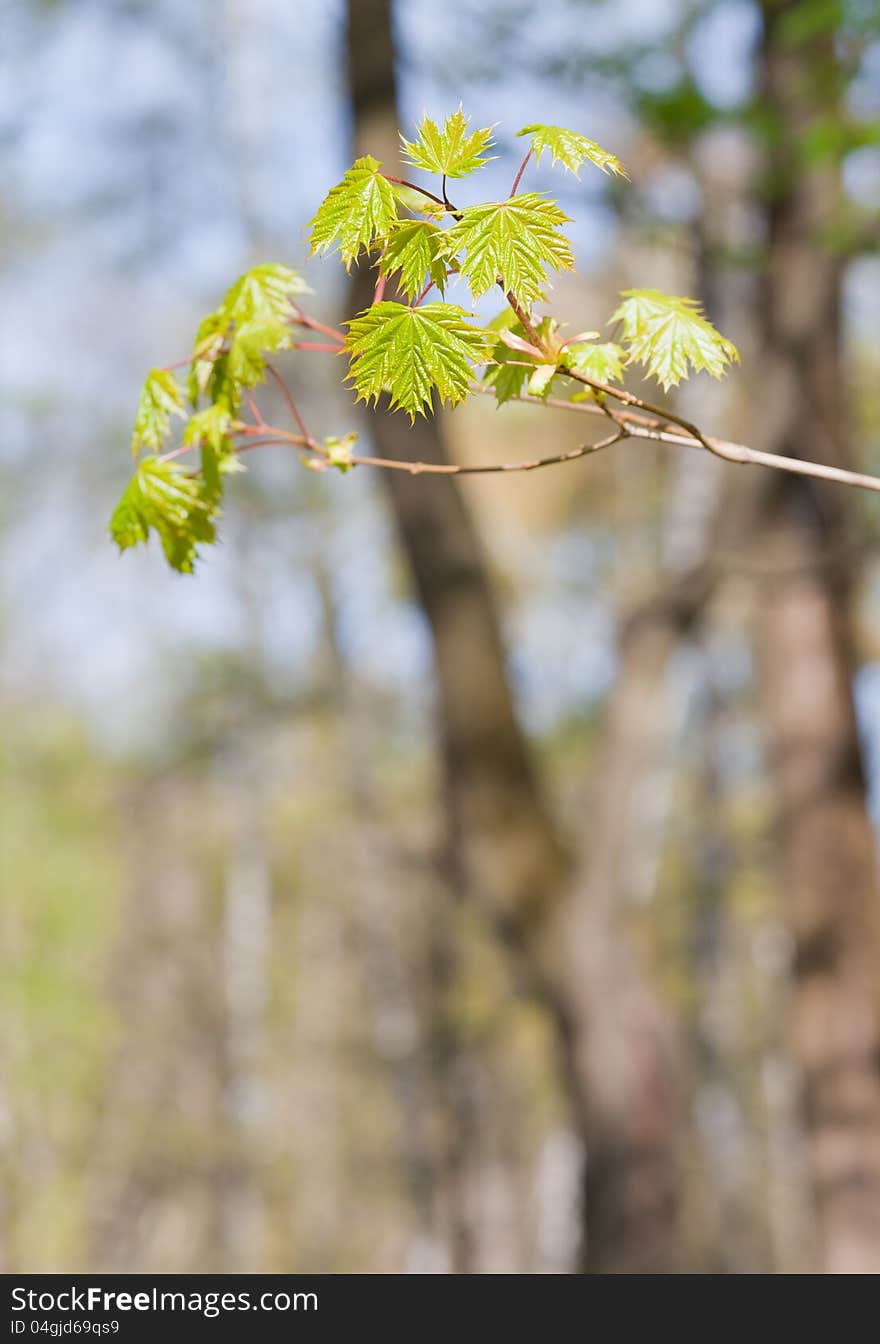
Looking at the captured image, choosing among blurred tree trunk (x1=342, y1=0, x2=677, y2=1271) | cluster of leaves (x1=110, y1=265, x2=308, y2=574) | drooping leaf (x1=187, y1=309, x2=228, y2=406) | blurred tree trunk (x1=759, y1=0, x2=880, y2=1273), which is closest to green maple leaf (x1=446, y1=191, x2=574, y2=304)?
cluster of leaves (x1=110, y1=265, x2=308, y2=574)

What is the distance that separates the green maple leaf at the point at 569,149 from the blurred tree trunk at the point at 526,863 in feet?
6.52

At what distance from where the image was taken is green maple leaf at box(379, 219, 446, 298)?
947 millimetres

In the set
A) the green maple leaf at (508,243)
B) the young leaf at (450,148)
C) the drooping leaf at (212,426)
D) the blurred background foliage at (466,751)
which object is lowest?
the green maple leaf at (508,243)

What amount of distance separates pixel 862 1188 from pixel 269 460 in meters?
7.36

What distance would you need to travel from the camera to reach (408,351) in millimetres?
972

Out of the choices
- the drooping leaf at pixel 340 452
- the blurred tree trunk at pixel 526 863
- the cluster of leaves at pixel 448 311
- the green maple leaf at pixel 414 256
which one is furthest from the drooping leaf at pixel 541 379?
the blurred tree trunk at pixel 526 863

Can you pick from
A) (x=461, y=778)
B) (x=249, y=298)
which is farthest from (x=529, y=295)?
(x=461, y=778)

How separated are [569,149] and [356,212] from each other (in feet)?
0.62

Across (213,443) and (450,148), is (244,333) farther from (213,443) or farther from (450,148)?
(450,148)

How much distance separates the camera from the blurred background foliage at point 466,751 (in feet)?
11.3

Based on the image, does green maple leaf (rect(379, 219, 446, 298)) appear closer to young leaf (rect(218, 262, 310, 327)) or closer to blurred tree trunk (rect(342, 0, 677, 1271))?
young leaf (rect(218, 262, 310, 327))

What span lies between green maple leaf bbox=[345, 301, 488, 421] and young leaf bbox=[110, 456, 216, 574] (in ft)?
0.95

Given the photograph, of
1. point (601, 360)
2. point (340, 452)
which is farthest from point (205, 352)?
point (601, 360)

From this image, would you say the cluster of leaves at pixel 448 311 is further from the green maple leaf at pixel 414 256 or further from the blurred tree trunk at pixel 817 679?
the blurred tree trunk at pixel 817 679
